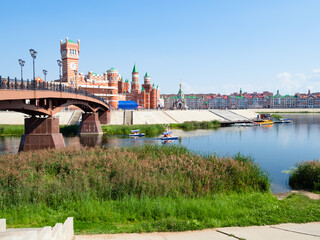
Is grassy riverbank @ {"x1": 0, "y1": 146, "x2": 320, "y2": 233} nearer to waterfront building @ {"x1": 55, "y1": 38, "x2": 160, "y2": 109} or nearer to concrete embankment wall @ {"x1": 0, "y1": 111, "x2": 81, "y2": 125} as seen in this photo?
concrete embankment wall @ {"x1": 0, "y1": 111, "x2": 81, "y2": 125}

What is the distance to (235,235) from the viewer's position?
8445 millimetres

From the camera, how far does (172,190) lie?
1251 cm

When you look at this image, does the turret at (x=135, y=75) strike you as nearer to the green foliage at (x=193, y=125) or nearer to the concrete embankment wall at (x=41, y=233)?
the green foliage at (x=193, y=125)

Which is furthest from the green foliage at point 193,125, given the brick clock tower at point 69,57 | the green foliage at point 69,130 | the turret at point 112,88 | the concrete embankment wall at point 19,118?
the brick clock tower at point 69,57

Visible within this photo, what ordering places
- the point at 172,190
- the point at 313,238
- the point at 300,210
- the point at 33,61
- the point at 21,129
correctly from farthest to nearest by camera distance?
1. the point at 21,129
2. the point at 33,61
3. the point at 172,190
4. the point at 300,210
5. the point at 313,238

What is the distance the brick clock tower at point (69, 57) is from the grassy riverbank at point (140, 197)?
79.4 meters

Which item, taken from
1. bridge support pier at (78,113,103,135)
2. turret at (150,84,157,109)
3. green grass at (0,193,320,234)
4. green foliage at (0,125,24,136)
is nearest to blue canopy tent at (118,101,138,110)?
turret at (150,84,157,109)

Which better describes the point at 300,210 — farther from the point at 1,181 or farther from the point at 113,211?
the point at 1,181

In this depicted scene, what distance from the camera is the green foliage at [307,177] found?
54.5ft

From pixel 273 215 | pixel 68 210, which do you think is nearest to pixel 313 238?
pixel 273 215

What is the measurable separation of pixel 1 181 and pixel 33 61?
14.9 meters

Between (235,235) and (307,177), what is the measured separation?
11227 mm

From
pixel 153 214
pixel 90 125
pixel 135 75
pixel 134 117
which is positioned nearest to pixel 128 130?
pixel 90 125

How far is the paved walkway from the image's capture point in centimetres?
828
